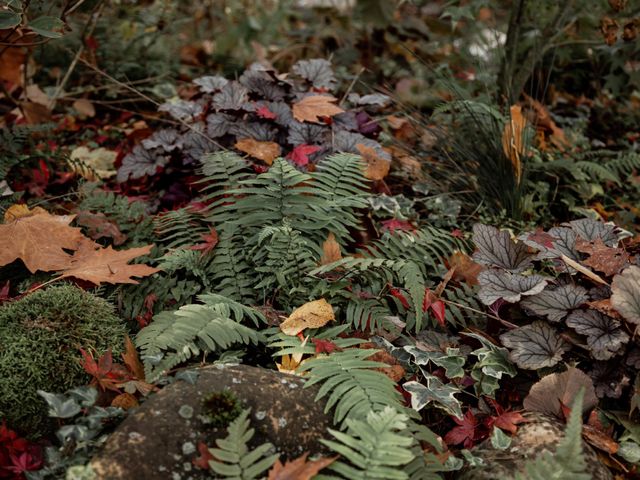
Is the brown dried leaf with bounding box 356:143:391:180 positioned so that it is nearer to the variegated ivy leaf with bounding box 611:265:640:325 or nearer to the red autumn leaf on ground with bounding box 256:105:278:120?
the red autumn leaf on ground with bounding box 256:105:278:120

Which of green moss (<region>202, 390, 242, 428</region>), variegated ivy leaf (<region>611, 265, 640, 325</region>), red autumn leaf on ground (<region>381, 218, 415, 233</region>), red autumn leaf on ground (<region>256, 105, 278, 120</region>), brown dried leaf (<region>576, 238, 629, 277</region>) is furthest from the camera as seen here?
red autumn leaf on ground (<region>256, 105, 278, 120</region>)

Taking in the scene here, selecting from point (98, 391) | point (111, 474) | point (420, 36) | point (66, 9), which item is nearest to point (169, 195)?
point (66, 9)

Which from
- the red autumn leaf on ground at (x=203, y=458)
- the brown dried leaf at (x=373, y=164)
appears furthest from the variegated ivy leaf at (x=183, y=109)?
the red autumn leaf on ground at (x=203, y=458)

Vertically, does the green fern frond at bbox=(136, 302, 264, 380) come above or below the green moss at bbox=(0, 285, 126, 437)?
above

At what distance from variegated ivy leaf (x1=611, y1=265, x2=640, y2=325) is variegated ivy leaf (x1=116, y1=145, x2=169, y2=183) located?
2.15 metres

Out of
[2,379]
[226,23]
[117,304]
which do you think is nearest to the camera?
[2,379]

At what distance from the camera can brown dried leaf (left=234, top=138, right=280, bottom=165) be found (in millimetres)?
3053

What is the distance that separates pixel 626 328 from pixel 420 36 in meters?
3.85

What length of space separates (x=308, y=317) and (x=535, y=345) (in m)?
Answer: 0.78

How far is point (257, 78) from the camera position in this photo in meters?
3.39

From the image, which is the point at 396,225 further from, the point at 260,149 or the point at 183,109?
the point at 183,109

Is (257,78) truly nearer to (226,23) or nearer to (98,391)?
(98,391)

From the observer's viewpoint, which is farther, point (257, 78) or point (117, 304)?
point (257, 78)

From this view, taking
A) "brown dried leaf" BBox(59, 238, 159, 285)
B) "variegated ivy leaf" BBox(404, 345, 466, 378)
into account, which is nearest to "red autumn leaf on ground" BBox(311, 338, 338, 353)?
"variegated ivy leaf" BBox(404, 345, 466, 378)
